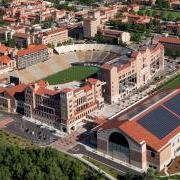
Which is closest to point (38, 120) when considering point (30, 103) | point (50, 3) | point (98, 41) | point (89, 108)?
point (30, 103)

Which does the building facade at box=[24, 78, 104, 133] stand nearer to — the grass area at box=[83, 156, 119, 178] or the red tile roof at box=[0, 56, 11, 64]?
the grass area at box=[83, 156, 119, 178]

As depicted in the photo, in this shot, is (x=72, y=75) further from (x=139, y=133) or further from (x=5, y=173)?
(x=5, y=173)

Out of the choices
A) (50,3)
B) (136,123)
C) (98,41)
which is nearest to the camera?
(136,123)

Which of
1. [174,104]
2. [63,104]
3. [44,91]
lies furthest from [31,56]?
[174,104]

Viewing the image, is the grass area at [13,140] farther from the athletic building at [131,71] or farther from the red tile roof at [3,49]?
the red tile roof at [3,49]

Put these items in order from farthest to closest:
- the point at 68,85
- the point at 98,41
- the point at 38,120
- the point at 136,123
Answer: the point at 98,41, the point at 68,85, the point at 38,120, the point at 136,123

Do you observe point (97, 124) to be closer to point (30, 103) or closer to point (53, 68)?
point (30, 103)
